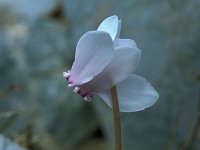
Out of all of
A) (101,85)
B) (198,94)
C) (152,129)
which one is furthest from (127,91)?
(152,129)

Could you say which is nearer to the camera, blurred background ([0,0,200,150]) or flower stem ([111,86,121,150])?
flower stem ([111,86,121,150])

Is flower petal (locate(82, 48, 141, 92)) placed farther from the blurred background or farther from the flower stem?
the blurred background

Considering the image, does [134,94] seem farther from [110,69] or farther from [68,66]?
[68,66]

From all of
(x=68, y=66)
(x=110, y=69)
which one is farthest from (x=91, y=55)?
(x=68, y=66)

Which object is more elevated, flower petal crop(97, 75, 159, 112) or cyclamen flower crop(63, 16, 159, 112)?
cyclamen flower crop(63, 16, 159, 112)

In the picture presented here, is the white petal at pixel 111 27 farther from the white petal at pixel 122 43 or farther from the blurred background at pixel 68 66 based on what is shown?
the blurred background at pixel 68 66

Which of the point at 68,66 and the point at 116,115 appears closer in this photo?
the point at 116,115

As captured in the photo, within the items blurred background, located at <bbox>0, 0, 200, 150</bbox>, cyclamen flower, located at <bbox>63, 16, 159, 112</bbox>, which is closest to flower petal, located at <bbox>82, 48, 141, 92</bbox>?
cyclamen flower, located at <bbox>63, 16, 159, 112</bbox>
